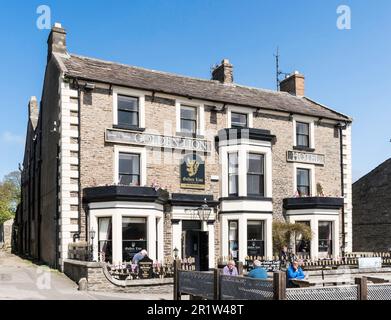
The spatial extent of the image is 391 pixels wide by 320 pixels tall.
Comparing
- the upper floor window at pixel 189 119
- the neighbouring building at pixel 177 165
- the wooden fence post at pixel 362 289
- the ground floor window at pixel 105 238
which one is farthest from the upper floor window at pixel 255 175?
the wooden fence post at pixel 362 289

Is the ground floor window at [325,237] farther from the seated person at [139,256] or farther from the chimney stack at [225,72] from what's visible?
the seated person at [139,256]

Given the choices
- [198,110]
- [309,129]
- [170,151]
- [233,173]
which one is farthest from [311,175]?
[170,151]

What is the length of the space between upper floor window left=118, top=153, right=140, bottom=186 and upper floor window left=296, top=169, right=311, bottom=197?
9.23 m

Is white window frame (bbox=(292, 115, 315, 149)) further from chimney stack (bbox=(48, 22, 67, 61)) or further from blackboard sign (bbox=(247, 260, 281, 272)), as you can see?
chimney stack (bbox=(48, 22, 67, 61))

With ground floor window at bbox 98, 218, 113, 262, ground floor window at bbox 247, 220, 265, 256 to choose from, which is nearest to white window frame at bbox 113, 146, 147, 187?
ground floor window at bbox 98, 218, 113, 262

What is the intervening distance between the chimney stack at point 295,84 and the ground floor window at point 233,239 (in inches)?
421

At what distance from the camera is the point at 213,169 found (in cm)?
2411

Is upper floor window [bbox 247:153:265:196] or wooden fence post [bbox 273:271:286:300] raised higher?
upper floor window [bbox 247:153:265:196]

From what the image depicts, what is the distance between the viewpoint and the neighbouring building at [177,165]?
20.7m

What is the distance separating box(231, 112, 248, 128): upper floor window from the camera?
25219 mm

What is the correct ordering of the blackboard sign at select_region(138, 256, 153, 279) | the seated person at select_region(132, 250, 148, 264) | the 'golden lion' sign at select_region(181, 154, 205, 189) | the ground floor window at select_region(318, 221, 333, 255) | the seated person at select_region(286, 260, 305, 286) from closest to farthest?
the seated person at select_region(286, 260, 305, 286) < the blackboard sign at select_region(138, 256, 153, 279) < the seated person at select_region(132, 250, 148, 264) < the 'golden lion' sign at select_region(181, 154, 205, 189) < the ground floor window at select_region(318, 221, 333, 255)

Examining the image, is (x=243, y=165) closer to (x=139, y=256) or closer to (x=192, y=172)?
(x=192, y=172)
